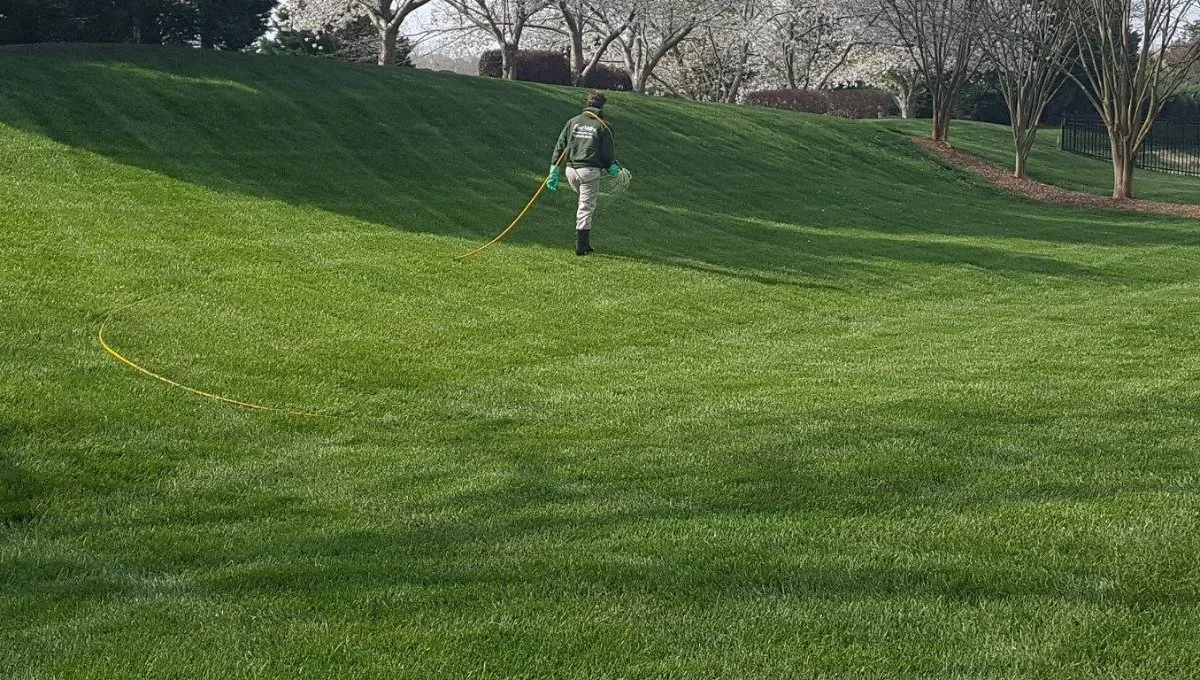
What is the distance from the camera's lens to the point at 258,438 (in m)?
8.45

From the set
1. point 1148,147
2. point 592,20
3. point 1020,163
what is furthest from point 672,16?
point 1020,163

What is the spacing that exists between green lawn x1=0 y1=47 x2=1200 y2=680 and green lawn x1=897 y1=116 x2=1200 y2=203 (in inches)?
655

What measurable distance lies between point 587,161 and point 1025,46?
2146cm

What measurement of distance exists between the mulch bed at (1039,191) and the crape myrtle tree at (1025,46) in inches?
37.3

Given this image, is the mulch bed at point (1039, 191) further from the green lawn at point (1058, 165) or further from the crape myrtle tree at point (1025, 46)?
the green lawn at point (1058, 165)

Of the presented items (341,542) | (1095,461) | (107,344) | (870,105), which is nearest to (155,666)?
(341,542)

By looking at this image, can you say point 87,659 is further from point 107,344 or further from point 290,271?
point 290,271

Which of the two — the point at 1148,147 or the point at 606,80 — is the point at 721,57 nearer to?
the point at 606,80

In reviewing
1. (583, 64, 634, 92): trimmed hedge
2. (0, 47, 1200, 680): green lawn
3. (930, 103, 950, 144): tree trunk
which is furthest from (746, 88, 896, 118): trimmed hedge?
(0, 47, 1200, 680): green lawn

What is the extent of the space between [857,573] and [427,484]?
2754mm

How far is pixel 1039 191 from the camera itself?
33062mm

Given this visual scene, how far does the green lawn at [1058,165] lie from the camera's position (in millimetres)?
36219

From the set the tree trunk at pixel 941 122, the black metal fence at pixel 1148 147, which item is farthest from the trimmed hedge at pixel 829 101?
the tree trunk at pixel 941 122

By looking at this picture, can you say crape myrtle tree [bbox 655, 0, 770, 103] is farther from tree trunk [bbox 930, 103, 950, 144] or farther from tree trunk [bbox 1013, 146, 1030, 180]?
tree trunk [bbox 1013, 146, 1030, 180]
